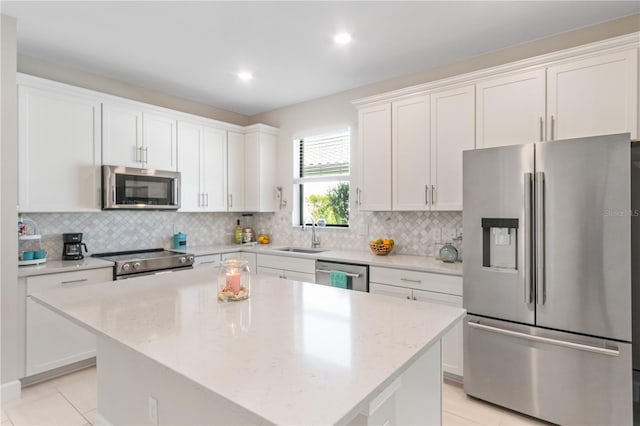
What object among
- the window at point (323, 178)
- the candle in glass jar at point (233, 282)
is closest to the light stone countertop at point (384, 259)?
the window at point (323, 178)

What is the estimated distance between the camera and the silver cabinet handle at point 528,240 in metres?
2.22

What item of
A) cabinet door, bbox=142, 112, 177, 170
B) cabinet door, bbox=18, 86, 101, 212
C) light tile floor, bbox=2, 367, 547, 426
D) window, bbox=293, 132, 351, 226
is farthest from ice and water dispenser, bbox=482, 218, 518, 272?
cabinet door, bbox=18, 86, 101, 212

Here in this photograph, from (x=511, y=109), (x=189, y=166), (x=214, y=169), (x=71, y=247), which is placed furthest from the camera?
(x=214, y=169)

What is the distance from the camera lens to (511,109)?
8.75 ft

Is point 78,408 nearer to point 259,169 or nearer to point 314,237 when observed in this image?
point 314,237

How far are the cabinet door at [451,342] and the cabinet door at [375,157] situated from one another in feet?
3.21

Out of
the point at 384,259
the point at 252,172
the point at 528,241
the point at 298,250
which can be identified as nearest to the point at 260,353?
the point at 528,241

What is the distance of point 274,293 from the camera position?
1.85m

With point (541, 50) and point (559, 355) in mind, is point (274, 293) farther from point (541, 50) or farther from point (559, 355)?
point (541, 50)

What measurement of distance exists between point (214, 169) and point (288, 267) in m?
1.56

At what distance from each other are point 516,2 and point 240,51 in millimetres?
2110

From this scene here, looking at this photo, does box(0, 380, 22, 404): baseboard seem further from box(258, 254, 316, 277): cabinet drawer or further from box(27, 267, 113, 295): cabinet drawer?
box(258, 254, 316, 277): cabinet drawer

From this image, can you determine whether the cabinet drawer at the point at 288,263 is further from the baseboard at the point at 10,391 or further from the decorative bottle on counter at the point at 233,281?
the baseboard at the point at 10,391

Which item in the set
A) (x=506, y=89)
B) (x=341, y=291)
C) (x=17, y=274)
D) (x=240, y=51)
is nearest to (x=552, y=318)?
(x=341, y=291)
